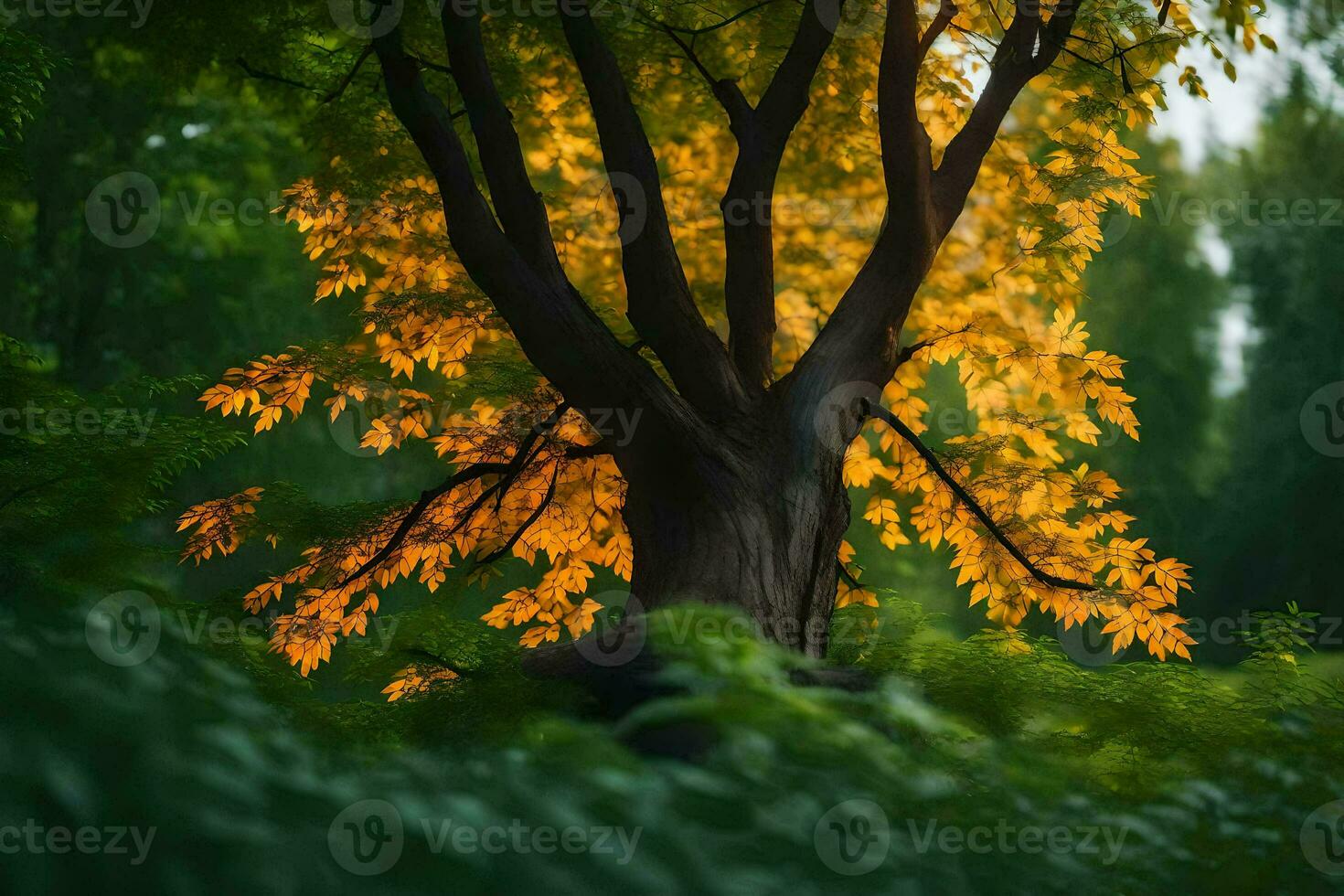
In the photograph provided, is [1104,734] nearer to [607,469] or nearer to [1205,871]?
[1205,871]

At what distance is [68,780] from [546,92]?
657 cm

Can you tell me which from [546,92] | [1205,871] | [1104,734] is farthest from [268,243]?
[1205,871]

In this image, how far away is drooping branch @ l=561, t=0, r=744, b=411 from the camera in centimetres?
510

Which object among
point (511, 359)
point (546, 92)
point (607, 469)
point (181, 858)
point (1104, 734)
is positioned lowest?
point (1104, 734)

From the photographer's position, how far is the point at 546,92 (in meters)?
7.51
